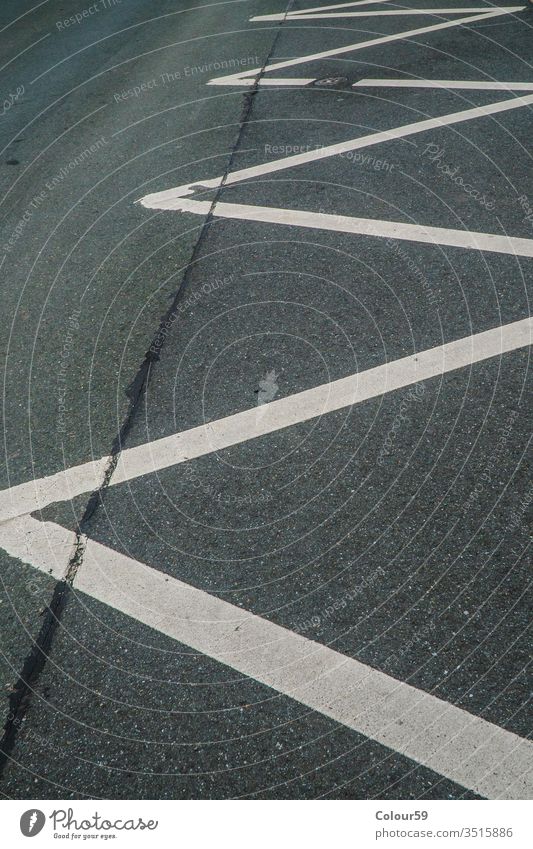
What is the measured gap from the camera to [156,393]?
415cm

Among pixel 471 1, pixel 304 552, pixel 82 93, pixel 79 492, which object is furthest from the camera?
pixel 471 1

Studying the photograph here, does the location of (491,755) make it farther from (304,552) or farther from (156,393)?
(156,393)

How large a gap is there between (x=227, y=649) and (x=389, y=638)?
2.06 ft

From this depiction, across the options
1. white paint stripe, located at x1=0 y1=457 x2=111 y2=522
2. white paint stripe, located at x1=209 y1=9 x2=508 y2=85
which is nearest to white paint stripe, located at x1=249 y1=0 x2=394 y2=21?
white paint stripe, located at x1=209 y1=9 x2=508 y2=85

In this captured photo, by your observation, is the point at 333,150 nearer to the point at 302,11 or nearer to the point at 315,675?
the point at 315,675

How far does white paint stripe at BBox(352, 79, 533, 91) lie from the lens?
7.27 m

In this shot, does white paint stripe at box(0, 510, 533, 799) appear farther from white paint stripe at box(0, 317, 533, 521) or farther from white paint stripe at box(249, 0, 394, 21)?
white paint stripe at box(249, 0, 394, 21)

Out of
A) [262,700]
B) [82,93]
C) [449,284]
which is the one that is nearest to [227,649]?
[262,700]

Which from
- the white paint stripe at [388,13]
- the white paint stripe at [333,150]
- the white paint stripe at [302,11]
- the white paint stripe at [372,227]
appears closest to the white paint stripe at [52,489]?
the white paint stripe at [372,227]

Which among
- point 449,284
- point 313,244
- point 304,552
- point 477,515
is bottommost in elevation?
point 304,552

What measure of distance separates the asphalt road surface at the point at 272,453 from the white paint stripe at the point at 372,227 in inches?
1.1

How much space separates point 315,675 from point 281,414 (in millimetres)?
1498

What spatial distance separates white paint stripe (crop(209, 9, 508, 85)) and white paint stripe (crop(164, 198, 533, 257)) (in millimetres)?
3341

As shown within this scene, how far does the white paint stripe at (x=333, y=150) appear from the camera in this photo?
6.07 metres
